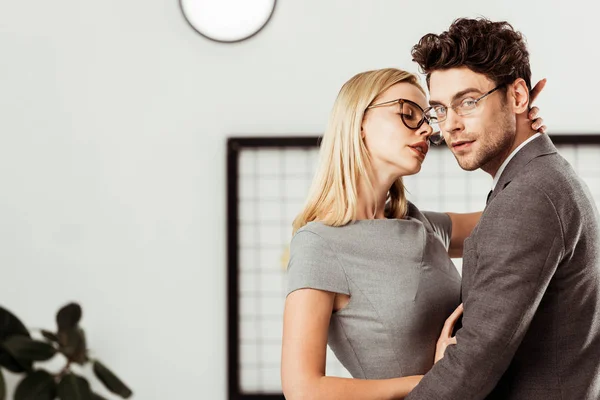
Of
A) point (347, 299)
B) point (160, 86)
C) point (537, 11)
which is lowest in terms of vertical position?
point (347, 299)

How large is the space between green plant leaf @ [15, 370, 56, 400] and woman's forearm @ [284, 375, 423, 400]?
0.73m

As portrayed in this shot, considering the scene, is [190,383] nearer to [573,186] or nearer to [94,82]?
[94,82]

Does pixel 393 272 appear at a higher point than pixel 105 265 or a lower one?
higher

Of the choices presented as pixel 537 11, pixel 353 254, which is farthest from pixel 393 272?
pixel 537 11

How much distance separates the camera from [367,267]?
4.65 ft

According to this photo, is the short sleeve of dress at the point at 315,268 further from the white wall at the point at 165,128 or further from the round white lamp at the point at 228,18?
the round white lamp at the point at 228,18

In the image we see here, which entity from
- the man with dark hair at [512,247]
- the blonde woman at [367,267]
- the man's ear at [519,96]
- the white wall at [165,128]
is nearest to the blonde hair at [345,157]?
the blonde woman at [367,267]

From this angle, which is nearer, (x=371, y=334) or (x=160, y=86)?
(x=371, y=334)

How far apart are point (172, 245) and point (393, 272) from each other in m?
1.06

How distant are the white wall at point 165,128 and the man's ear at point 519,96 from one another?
96cm

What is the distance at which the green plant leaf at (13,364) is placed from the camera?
649mm

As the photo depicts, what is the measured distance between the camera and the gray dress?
139 cm

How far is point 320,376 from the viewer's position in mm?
1336

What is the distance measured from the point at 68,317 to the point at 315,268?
29.6 inches
